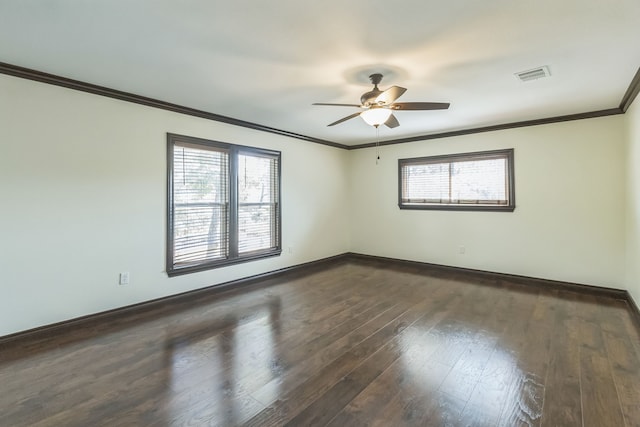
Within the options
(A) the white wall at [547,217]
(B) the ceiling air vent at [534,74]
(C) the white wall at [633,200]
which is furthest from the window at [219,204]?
(C) the white wall at [633,200]

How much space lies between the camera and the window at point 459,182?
495cm

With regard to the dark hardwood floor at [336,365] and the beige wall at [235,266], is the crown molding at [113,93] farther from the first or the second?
the dark hardwood floor at [336,365]

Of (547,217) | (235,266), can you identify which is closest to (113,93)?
(235,266)

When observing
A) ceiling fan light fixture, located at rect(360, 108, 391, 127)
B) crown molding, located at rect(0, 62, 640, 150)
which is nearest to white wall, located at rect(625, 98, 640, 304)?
crown molding, located at rect(0, 62, 640, 150)

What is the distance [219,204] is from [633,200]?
500 cm

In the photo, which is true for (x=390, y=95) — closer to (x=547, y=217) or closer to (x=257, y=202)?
(x=257, y=202)

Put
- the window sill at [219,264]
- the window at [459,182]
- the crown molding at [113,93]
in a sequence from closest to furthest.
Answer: the crown molding at [113,93] → the window sill at [219,264] → the window at [459,182]

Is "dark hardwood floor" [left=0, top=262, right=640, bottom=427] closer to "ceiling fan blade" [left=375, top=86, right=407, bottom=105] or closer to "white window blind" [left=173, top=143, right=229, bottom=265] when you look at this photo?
"white window blind" [left=173, top=143, right=229, bottom=265]

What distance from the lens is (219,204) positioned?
4387 mm

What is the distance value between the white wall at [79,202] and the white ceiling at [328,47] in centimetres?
36

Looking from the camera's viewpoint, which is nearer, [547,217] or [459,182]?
[547,217]

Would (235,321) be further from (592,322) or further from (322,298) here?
(592,322)

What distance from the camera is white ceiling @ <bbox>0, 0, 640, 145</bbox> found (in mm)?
1971

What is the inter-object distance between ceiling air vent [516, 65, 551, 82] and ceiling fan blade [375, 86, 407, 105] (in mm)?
1221
